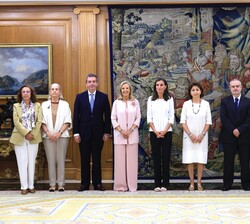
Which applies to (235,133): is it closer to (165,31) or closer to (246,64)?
(246,64)

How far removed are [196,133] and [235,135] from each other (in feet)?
1.83

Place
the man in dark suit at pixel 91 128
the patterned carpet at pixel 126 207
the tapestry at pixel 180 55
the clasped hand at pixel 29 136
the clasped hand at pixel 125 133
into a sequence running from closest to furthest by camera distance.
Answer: the patterned carpet at pixel 126 207 < the clasped hand at pixel 29 136 < the clasped hand at pixel 125 133 < the man in dark suit at pixel 91 128 < the tapestry at pixel 180 55

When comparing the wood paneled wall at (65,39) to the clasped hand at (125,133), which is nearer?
the clasped hand at (125,133)

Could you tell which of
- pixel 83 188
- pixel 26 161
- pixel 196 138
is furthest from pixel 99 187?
pixel 196 138

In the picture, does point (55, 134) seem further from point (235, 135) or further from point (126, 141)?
point (235, 135)

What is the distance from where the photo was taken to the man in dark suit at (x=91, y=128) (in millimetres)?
7359

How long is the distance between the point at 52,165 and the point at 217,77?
122 inches

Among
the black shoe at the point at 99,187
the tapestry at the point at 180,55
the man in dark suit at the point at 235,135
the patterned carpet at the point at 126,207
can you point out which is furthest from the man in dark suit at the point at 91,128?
the man in dark suit at the point at 235,135

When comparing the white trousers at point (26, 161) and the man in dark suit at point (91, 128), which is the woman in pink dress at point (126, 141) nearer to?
→ the man in dark suit at point (91, 128)

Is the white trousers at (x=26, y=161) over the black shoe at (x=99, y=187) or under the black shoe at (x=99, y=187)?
over

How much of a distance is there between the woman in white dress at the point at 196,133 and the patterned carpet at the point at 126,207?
48 cm

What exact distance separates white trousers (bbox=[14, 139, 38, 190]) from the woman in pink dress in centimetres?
123

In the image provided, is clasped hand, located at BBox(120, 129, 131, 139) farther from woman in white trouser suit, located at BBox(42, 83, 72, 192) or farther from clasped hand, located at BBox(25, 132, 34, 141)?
clasped hand, located at BBox(25, 132, 34, 141)

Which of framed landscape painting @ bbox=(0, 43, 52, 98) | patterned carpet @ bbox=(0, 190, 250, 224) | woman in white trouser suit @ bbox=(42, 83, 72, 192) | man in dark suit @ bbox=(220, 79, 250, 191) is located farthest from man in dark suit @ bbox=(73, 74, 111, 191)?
man in dark suit @ bbox=(220, 79, 250, 191)
